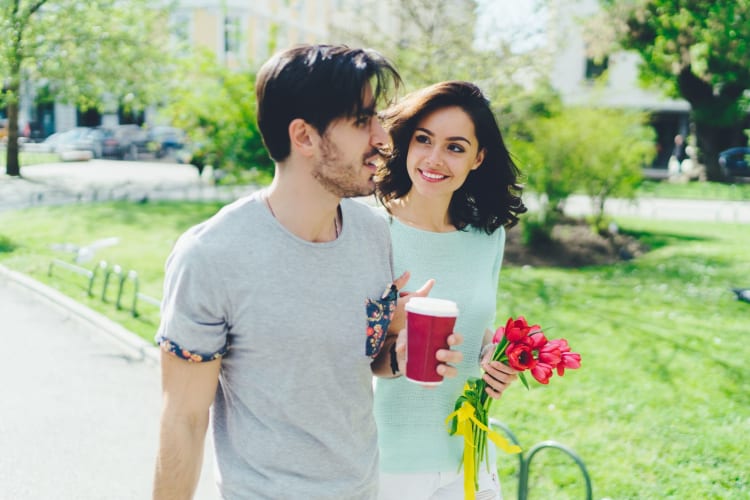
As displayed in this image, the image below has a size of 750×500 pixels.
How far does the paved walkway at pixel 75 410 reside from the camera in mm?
4355

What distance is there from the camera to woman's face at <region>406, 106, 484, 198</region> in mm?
2580

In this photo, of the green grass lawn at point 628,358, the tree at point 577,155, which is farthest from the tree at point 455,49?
the green grass lawn at point 628,358

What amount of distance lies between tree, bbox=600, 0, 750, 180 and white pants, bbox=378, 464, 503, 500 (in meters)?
11.4

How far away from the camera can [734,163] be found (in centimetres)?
2973

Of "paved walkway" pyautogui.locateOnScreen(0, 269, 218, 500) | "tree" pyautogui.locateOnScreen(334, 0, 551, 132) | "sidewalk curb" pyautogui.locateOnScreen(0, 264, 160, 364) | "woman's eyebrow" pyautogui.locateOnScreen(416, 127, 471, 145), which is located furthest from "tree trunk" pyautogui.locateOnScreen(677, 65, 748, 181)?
"woman's eyebrow" pyautogui.locateOnScreen(416, 127, 471, 145)

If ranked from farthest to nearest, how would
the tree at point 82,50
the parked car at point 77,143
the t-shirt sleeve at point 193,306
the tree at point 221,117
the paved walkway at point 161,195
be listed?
the parked car at point 77,143 → the paved walkway at point 161,195 → the tree at point 221,117 → the tree at point 82,50 → the t-shirt sleeve at point 193,306

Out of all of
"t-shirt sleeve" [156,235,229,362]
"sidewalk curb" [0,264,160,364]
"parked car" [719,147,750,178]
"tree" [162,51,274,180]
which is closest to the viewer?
"t-shirt sleeve" [156,235,229,362]

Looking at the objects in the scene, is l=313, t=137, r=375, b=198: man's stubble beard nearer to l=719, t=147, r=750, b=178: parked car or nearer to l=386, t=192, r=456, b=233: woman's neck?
l=386, t=192, r=456, b=233: woman's neck

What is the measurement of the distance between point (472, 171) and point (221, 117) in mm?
10955

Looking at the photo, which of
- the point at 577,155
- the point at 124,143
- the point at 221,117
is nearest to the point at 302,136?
the point at 577,155

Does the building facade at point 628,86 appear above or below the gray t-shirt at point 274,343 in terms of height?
above

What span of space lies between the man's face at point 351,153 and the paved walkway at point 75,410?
2.94 metres

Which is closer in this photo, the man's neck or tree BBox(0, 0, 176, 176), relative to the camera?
the man's neck

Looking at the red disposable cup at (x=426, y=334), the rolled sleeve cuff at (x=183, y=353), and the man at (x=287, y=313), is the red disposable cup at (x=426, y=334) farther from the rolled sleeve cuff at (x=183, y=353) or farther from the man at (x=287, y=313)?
the rolled sleeve cuff at (x=183, y=353)
